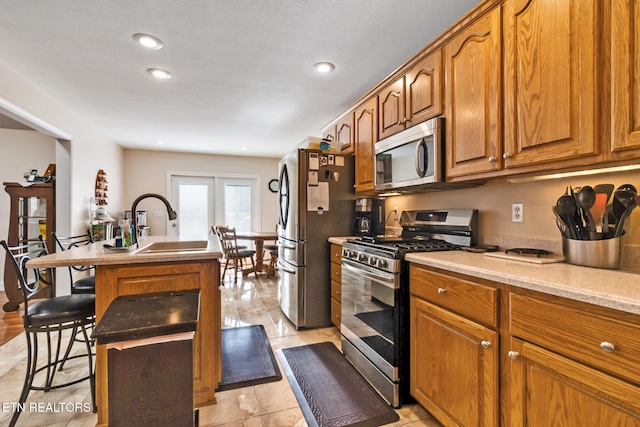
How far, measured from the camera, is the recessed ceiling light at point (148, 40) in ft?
6.63

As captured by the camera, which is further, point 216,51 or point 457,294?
point 216,51

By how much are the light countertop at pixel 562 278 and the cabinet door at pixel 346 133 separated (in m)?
1.74

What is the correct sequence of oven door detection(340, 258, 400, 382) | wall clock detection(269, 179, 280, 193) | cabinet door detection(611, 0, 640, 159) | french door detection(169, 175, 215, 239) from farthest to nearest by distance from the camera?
1. wall clock detection(269, 179, 280, 193)
2. french door detection(169, 175, 215, 239)
3. oven door detection(340, 258, 400, 382)
4. cabinet door detection(611, 0, 640, 159)

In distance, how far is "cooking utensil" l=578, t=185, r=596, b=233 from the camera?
1.26 meters

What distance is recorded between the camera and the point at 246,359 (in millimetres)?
2219

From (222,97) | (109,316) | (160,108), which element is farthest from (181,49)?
(109,316)

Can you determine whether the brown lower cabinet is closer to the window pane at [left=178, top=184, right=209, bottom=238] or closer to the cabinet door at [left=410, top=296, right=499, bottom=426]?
the cabinet door at [left=410, top=296, right=499, bottom=426]

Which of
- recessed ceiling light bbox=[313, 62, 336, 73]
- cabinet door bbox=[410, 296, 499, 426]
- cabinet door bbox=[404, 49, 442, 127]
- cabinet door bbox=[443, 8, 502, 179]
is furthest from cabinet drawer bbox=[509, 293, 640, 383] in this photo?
recessed ceiling light bbox=[313, 62, 336, 73]

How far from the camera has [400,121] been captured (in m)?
2.19

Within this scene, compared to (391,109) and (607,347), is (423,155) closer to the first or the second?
(391,109)

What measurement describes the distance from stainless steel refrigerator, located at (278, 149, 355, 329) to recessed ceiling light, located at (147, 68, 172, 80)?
1288mm

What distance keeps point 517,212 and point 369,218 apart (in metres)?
1.33

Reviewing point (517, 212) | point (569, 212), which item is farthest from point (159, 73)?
point (569, 212)
